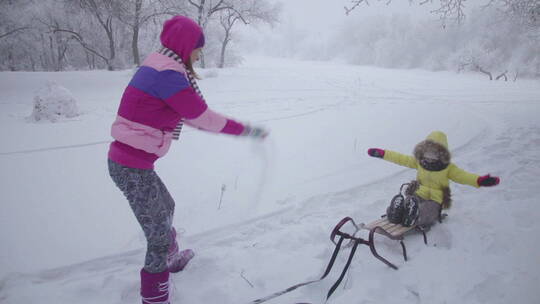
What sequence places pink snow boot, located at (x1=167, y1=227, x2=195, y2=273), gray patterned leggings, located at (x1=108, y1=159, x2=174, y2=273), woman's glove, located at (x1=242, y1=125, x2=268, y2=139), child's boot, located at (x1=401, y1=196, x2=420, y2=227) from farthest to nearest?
child's boot, located at (x1=401, y1=196, x2=420, y2=227)
pink snow boot, located at (x1=167, y1=227, x2=195, y2=273)
woman's glove, located at (x1=242, y1=125, x2=268, y2=139)
gray patterned leggings, located at (x1=108, y1=159, x2=174, y2=273)

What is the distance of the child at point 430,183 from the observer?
10.0 feet

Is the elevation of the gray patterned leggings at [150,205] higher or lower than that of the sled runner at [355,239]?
higher

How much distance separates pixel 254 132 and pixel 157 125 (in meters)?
0.67

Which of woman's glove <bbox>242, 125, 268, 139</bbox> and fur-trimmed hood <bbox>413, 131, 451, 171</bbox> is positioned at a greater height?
woman's glove <bbox>242, 125, 268, 139</bbox>

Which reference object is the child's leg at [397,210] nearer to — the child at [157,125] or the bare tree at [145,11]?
the child at [157,125]

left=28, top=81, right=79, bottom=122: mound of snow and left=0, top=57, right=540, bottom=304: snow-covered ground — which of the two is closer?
left=0, top=57, right=540, bottom=304: snow-covered ground

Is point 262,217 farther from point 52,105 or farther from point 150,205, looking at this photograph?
point 52,105

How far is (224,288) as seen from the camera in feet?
8.49

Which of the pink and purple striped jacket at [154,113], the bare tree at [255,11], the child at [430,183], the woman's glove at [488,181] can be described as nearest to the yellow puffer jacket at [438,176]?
the child at [430,183]

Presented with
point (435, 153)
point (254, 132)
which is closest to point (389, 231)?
point (435, 153)

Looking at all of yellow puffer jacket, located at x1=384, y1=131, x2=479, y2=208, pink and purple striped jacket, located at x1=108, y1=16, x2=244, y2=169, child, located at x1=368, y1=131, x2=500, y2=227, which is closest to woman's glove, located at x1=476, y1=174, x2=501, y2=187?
child, located at x1=368, y1=131, x2=500, y2=227

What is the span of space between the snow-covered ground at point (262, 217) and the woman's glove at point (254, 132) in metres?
0.43

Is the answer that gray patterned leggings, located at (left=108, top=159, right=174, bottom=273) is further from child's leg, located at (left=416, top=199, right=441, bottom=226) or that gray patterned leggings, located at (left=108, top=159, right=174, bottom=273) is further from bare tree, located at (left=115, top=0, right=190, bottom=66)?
bare tree, located at (left=115, top=0, right=190, bottom=66)

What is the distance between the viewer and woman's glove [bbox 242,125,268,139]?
6.97 ft
